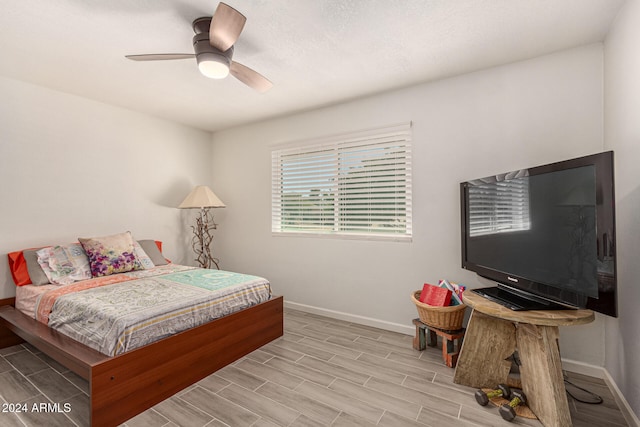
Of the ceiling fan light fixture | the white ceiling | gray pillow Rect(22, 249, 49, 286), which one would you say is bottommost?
gray pillow Rect(22, 249, 49, 286)

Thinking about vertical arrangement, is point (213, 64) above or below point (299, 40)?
below

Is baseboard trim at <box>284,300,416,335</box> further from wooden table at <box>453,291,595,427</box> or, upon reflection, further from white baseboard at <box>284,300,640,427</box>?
wooden table at <box>453,291,595,427</box>

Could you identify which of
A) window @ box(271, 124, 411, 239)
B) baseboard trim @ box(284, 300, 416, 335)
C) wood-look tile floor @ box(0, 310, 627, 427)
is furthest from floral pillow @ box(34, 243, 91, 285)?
baseboard trim @ box(284, 300, 416, 335)

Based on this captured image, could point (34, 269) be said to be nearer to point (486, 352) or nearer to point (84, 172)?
point (84, 172)

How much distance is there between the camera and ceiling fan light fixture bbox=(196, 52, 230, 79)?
79.4 inches

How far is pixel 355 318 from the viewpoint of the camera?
3.40m

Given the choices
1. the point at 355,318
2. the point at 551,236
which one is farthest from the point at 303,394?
the point at 551,236

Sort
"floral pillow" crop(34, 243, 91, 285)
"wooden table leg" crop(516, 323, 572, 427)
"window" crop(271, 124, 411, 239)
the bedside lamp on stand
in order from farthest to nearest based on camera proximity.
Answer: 1. the bedside lamp on stand
2. "window" crop(271, 124, 411, 239)
3. "floral pillow" crop(34, 243, 91, 285)
4. "wooden table leg" crop(516, 323, 572, 427)

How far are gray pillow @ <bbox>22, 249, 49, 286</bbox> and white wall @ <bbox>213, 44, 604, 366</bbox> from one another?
2166 millimetres

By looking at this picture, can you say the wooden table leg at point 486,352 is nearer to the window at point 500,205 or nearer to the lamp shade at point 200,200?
the window at point 500,205

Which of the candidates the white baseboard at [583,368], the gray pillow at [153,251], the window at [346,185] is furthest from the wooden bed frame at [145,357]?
the white baseboard at [583,368]

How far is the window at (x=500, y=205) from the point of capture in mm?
2002

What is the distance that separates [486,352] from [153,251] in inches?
143

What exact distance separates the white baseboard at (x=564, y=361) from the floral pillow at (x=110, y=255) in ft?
6.23
